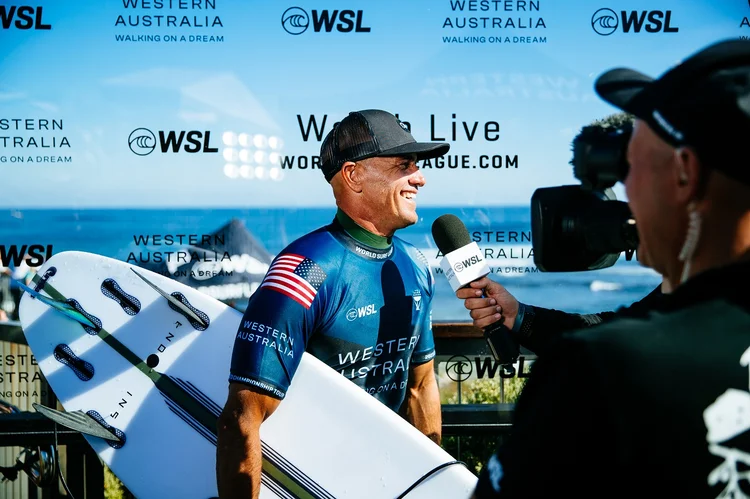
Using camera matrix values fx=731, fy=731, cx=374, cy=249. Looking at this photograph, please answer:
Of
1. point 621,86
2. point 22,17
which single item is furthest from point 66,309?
point 621,86

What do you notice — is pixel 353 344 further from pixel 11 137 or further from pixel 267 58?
pixel 11 137

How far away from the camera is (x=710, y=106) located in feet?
2.66

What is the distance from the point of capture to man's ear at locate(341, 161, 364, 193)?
2.23 metres

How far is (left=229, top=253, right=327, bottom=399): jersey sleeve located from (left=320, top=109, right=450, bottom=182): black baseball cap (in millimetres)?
387

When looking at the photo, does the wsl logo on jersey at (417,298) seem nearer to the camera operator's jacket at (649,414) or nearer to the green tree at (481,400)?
the green tree at (481,400)

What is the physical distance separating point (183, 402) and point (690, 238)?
192 cm

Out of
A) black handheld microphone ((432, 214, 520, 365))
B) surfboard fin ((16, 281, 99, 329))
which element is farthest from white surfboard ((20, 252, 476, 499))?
black handheld microphone ((432, 214, 520, 365))

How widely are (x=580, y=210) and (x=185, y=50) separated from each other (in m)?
2.47

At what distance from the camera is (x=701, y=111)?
813 millimetres

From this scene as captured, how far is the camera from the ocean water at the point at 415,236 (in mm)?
3314

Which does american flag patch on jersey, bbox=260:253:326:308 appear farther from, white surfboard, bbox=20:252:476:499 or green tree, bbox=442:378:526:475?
green tree, bbox=442:378:526:475

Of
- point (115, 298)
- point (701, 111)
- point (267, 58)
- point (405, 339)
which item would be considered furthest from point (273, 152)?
point (701, 111)

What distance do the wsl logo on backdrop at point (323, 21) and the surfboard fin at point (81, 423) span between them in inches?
75.3

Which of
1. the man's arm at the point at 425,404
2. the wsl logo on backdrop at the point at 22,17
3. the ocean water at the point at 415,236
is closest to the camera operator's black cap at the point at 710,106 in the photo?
the man's arm at the point at 425,404
